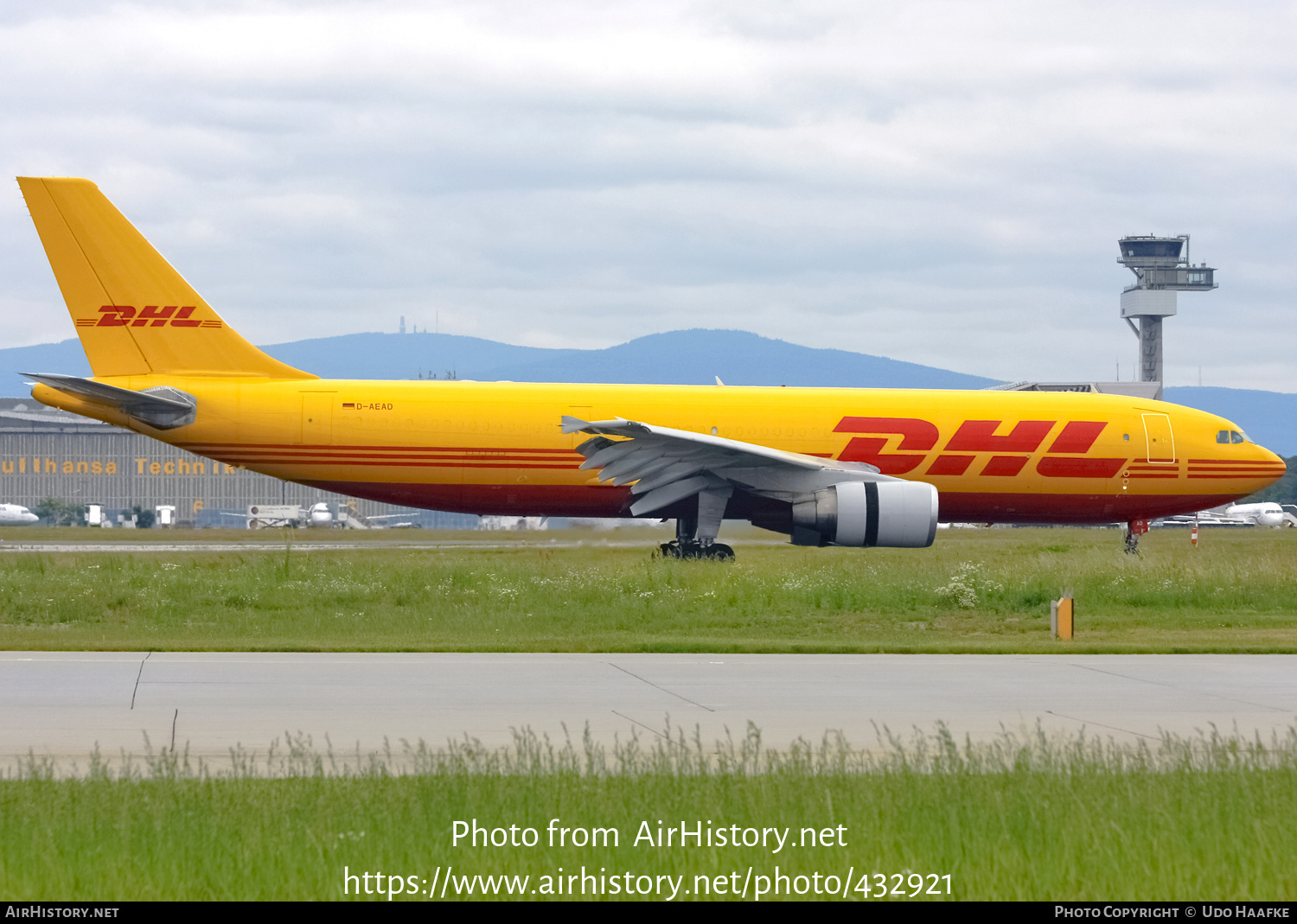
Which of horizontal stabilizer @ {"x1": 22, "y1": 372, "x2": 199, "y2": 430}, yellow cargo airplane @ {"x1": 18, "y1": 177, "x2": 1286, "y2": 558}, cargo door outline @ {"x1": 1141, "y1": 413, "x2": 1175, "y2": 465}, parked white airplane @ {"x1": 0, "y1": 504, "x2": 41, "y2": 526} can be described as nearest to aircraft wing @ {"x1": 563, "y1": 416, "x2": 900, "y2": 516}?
yellow cargo airplane @ {"x1": 18, "y1": 177, "x2": 1286, "y2": 558}

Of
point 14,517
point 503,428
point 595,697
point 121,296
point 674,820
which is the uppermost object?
point 121,296

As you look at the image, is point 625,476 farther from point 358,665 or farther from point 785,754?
point 785,754

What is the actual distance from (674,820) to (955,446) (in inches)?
917

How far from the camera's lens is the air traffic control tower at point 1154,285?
152 m

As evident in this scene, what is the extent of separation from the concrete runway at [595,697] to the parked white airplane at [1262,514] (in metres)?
90.1

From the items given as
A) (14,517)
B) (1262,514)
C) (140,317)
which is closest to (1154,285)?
(1262,514)

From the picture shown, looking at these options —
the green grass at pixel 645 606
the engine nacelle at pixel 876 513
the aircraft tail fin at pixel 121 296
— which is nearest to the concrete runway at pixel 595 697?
the green grass at pixel 645 606

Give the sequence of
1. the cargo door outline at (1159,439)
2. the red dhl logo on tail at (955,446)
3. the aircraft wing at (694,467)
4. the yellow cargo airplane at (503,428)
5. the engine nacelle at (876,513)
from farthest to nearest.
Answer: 1. the cargo door outline at (1159,439)
2. the red dhl logo on tail at (955,446)
3. the yellow cargo airplane at (503,428)
4. the aircraft wing at (694,467)
5. the engine nacelle at (876,513)

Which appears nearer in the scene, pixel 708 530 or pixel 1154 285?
pixel 708 530

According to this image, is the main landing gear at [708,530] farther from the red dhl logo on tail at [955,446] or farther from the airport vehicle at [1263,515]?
the airport vehicle at [1263,515]

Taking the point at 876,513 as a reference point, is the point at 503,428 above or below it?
above

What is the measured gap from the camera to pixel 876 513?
84.4 ft

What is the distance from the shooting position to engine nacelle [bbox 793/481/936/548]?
84.4 ft

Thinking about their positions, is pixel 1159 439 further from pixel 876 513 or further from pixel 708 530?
pixel 708 530
